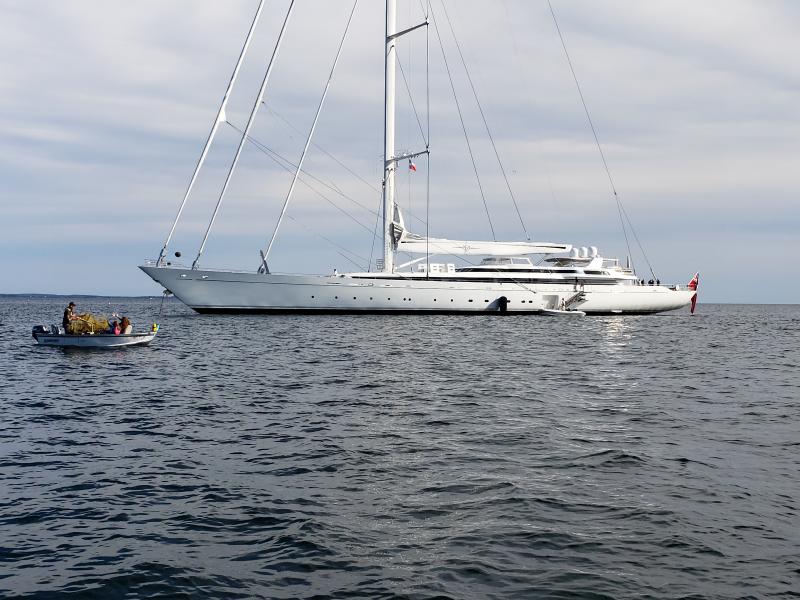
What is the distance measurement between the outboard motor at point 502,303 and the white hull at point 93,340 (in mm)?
35628

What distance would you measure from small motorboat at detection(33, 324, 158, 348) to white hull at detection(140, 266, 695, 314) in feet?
72.8

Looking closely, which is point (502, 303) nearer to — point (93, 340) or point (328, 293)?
point (328, 293)

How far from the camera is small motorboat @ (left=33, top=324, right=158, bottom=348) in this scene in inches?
1179

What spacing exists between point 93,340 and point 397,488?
80.2 feet

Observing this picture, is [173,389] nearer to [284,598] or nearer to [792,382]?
[284,598]

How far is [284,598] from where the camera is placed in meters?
6.14

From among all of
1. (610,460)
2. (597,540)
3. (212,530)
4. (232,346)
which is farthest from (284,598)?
(232,346)

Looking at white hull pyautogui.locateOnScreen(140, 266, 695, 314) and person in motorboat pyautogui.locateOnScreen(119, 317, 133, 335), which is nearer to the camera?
person in motorboat pyautogui.locateOnScreen(119, 317, 133, 335)

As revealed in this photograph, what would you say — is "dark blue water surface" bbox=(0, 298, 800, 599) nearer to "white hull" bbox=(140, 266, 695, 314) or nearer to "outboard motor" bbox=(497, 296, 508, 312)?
"white hull" bbox=(140, 266, 695, 314)

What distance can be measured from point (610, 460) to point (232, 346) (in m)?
24.6

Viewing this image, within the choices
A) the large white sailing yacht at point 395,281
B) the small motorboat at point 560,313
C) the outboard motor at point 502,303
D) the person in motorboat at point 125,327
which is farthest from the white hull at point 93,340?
the small motorboat at point 560,313

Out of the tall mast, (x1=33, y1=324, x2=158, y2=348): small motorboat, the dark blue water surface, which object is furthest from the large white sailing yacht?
the dark blue water surface

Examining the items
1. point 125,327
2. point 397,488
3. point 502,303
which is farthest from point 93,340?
point 502,303

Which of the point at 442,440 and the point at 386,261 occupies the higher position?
the point at 386,261
